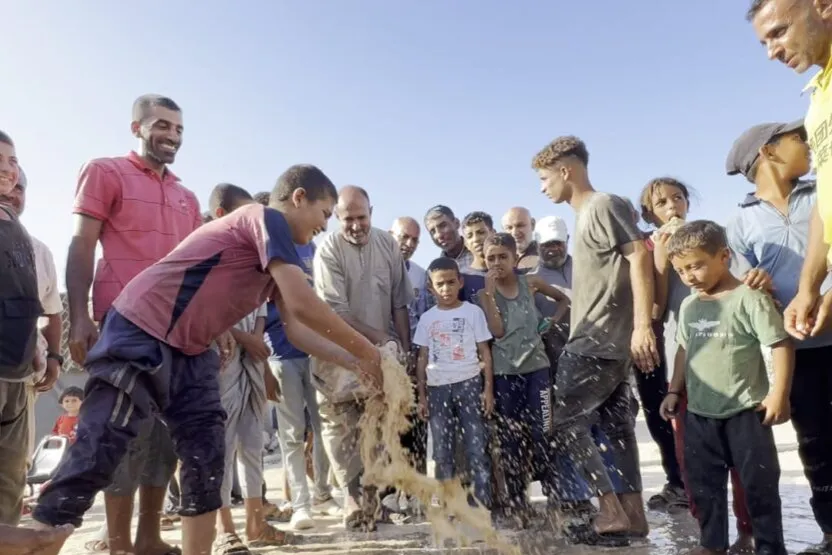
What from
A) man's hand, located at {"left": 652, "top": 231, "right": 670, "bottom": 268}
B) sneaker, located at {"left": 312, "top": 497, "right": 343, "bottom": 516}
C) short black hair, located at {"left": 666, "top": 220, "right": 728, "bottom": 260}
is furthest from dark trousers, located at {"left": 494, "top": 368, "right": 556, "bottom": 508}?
short black hair, located at {"left": 666, "top": 220, "right": 728, "bottom": 260}

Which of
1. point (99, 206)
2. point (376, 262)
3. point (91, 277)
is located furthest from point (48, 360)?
point (376, 262)

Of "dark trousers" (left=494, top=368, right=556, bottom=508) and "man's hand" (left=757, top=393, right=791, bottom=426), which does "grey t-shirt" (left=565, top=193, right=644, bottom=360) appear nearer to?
"dark trousers" (left=494, top=368, right=556, bottom=508)

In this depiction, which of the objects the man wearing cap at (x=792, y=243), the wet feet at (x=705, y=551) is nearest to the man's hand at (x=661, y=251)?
the man wearing cap at (x=792, y=243)

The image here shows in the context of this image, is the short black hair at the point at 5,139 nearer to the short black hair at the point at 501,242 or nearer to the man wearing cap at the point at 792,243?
the short black hair at the point at 501,242

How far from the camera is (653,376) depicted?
14.0 feet

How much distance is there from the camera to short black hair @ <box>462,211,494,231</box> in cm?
529

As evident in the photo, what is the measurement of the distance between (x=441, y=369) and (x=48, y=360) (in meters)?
2.35

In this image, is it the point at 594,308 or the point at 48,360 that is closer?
the point at 48,360

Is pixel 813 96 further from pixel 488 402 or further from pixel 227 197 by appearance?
pixel 227 197

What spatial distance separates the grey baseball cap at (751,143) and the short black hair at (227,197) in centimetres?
312

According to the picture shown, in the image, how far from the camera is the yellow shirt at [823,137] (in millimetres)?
2169

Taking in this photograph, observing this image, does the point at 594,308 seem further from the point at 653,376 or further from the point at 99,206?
the point at 99,206

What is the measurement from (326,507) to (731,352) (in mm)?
3169

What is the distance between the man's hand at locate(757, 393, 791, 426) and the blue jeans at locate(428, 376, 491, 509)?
177 centimetres
